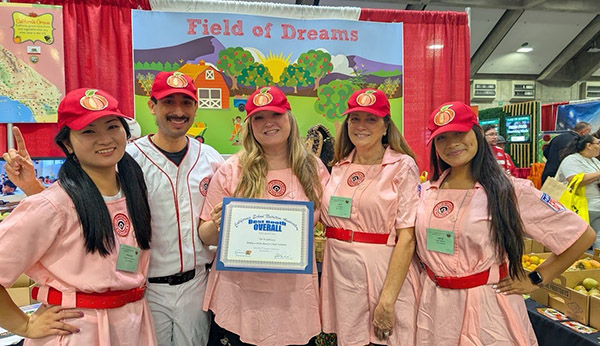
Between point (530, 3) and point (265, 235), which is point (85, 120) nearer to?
point (265, 235)

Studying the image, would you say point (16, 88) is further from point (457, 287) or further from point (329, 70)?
point (457, 287)

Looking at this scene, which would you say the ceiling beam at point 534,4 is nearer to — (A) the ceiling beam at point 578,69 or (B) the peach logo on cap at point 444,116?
(A) the ceiling beam at point 578,69

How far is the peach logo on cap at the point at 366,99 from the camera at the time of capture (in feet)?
6.60

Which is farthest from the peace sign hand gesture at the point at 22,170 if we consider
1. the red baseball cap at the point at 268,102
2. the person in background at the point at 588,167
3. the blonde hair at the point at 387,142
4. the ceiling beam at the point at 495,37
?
the ceiling beam at the point at 495,37

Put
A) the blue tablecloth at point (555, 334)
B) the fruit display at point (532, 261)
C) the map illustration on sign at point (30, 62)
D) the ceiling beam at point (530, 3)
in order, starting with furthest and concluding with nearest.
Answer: the ceiling beam at point (530, 3)
the map illustration on sign at point (30, 62)
the fruit display at point (532, 261)
the blue tablecloth at point (555, 334)

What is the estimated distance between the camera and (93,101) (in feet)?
4.93

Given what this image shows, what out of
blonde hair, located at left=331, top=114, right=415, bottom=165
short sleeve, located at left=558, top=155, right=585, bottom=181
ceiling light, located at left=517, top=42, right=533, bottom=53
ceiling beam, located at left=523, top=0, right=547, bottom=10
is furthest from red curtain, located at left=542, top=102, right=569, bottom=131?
blonde hair, located at left=331, top=114, right=415, bottom=165

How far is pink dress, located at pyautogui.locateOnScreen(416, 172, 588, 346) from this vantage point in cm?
175

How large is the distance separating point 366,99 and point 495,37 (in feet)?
32.3

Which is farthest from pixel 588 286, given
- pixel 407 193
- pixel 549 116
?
pixel 549 116

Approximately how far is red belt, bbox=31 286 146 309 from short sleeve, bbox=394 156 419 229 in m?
1.23

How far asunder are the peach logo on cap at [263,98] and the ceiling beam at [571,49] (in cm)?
1184

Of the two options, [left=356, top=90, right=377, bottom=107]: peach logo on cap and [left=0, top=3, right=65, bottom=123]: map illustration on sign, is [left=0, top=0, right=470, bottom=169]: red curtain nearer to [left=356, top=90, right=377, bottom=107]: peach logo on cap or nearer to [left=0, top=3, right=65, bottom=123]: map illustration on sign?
[left=0, top=3, right=65, bottom=123]: map illustration on sign

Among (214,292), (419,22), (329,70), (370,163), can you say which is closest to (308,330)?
(214,292)
